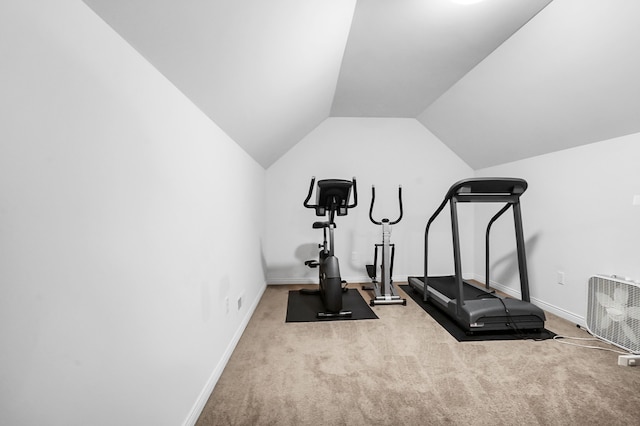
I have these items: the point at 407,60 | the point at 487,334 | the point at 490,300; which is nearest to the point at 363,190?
the point at 407,60

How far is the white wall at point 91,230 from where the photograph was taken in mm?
632

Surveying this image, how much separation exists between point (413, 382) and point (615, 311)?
170 cm

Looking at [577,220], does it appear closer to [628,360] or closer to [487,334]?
[628,360]

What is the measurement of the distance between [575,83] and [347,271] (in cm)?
320

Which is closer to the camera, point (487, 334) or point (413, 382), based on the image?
point (413, 382)

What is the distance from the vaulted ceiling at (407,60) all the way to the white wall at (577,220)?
0.57 feet

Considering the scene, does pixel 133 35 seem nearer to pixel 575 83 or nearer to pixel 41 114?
pixel 41 114

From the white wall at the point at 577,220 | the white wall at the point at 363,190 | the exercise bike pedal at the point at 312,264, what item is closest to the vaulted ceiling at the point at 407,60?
the white wall at the point at 577,220

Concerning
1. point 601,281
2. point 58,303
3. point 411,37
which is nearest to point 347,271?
point 601,281

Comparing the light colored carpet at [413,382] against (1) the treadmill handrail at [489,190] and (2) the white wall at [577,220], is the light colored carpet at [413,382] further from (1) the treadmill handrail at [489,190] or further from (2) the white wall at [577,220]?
(1) the treadmill handrail at [489,190]

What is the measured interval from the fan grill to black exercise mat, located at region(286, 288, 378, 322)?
1764 millimetres

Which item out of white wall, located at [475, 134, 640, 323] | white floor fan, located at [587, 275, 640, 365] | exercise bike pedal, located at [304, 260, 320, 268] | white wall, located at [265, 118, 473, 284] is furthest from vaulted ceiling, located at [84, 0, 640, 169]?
exercise bike pedal, located at [304, 260, 320, 268]

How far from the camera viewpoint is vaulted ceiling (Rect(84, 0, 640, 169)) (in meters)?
1.27

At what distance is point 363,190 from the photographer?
440 centimetres
